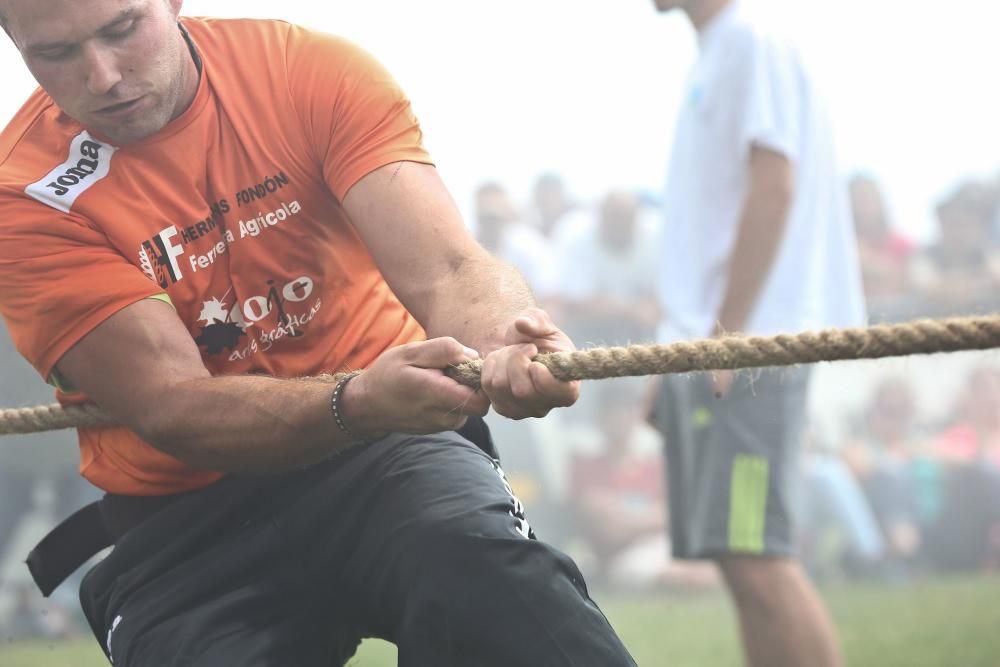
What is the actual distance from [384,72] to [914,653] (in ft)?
10.7

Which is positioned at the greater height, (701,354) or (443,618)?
(701,354)

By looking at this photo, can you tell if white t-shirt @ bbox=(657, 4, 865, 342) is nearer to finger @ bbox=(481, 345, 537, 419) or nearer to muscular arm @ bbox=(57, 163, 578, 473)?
muscular arm @ bbox=(57, 163, 578, 473)

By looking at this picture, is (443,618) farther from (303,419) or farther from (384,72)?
(384,72)

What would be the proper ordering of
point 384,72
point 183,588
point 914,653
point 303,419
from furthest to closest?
point 914,653 < point 384,72 < point 183,588 < point 303,419

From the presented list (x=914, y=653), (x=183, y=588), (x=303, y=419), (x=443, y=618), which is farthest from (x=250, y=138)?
(x=914, y=653)

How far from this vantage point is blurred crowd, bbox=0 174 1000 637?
5.73m

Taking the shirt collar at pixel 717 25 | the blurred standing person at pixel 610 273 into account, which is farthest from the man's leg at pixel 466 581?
the blurred standing person at pixel 610 273

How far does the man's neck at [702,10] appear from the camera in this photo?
3.20m

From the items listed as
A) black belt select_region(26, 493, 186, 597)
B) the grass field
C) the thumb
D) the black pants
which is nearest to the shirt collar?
the black pants

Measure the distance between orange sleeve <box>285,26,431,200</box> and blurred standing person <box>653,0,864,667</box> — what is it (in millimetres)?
1155

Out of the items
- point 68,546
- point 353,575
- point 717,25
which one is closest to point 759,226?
point 717,25

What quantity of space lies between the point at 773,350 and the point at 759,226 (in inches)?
55.9

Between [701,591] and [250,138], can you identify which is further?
[701,591]

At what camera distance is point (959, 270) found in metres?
5.86
